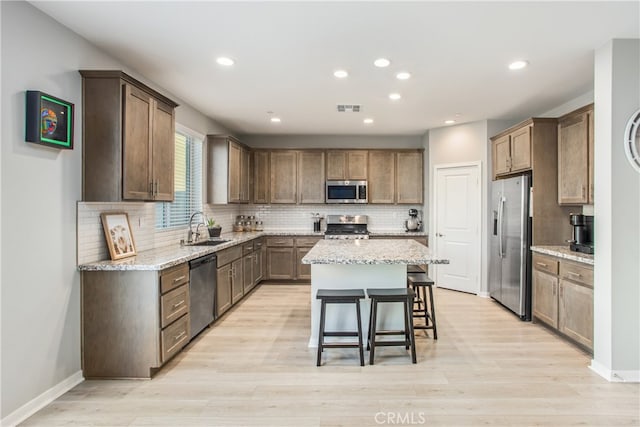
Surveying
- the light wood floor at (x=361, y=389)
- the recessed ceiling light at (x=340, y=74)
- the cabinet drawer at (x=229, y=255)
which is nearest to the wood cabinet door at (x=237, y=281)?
the cabinet drawer at (x=229, y=255)

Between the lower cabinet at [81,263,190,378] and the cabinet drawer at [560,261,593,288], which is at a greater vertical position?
the cabinet drawer at [560,261,593,288]

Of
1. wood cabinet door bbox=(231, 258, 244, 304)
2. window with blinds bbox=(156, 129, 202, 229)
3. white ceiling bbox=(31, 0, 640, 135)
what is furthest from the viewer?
wood cabinet door bbox=(231, 258, 244, 304)

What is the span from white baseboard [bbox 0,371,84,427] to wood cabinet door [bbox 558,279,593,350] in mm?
4260

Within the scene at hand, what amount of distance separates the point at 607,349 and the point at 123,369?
381 centimetres

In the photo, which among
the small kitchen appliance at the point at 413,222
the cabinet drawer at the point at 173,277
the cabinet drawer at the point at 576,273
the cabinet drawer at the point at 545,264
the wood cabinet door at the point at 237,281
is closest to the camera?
the cabinet drawer at the point at 173,277

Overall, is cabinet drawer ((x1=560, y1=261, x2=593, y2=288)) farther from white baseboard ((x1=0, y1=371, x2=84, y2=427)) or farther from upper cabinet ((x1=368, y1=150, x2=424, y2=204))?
white baseboard ((x1=0, y1=371, x2=84, y2=427))

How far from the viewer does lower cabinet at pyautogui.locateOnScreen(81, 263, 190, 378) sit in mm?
2789

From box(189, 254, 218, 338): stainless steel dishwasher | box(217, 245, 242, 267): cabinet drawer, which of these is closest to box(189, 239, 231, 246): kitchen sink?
box(217, 245, 242, 267): cabinet drawer

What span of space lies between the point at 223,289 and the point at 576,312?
370 cm

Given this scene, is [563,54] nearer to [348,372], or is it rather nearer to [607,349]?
[607,349]

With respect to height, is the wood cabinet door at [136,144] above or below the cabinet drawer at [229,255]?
above

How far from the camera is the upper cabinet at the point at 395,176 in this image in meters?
6.50

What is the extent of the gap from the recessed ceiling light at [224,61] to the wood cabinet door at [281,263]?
11.6ft

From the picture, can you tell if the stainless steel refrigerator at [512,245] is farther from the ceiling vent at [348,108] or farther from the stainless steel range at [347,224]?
the stainless steel range at [347,224]
